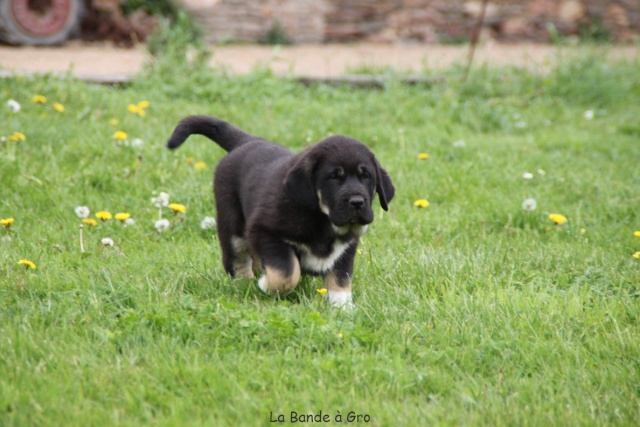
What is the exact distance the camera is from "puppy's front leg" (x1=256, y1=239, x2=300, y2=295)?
3729mm

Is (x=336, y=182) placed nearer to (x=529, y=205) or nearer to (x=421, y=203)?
(x=421, y=203)

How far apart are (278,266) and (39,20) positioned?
7521 mm

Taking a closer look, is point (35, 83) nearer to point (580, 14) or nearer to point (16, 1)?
point (16, 1)

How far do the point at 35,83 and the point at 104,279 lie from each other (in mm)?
3857

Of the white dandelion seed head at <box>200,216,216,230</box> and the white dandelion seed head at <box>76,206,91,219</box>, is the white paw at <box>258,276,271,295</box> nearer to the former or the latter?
the white dandelion seed head at <box>200,216,216,230</box>

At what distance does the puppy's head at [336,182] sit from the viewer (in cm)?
364

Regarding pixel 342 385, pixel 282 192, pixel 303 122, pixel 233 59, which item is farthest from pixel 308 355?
pixel 233 59

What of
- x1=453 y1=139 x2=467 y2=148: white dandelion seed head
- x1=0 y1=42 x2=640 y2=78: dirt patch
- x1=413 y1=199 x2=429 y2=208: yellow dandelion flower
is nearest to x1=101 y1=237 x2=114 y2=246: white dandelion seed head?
x1=413 y1=199 x2=429 y2=208: yellow dandelion flower

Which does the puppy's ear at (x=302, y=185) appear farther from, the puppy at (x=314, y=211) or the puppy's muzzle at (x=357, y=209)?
the puppy's muzzle at (x=357, y=209)

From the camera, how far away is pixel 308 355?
3240 millimetres

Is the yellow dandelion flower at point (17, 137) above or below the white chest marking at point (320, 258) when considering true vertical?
below

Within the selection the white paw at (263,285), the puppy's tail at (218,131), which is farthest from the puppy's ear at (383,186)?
the puppy's tail at (218,131)

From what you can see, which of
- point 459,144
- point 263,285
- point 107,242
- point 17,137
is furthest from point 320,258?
point 459,144

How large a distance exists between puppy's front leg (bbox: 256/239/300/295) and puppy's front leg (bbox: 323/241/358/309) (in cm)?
18
